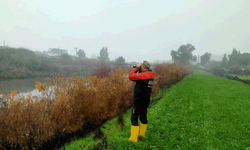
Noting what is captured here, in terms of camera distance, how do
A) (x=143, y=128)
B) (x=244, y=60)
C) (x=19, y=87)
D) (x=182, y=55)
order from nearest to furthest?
(x=143, y=128), (x=19, y=87), (x=244, y=60), (x=182, y=55)

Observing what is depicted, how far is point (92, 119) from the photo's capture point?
5.18 metres

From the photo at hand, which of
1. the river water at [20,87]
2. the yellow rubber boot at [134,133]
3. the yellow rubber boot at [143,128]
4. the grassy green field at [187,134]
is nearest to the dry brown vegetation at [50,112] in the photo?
the grassy green field at [187,134]

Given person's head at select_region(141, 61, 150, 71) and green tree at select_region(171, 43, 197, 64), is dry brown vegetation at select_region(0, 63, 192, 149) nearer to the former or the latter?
person's head at select_region(141, 61, 150, 71)

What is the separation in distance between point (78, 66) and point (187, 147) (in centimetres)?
4249

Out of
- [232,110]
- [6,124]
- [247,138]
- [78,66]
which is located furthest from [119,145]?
[78,66]

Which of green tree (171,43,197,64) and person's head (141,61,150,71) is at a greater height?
green tree (171,43,197,64)

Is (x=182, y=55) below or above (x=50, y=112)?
above

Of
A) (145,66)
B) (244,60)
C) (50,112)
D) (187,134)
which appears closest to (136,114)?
Answer: (145,66)

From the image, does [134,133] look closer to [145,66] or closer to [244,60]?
[145,66]

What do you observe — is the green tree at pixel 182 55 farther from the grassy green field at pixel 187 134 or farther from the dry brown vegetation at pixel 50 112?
the dry brown vegetation at pixel 50 112

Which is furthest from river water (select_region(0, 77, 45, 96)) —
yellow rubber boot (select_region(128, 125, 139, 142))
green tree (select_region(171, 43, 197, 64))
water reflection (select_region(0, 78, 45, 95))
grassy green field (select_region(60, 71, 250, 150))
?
green tree (select_region(171, 43, 197, 64))

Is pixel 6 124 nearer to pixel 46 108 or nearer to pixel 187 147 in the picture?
pixel 46 108

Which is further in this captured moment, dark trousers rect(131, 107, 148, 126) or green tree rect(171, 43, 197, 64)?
green tree rect(171, 43, 197, 64)

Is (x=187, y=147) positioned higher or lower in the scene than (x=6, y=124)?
lower
